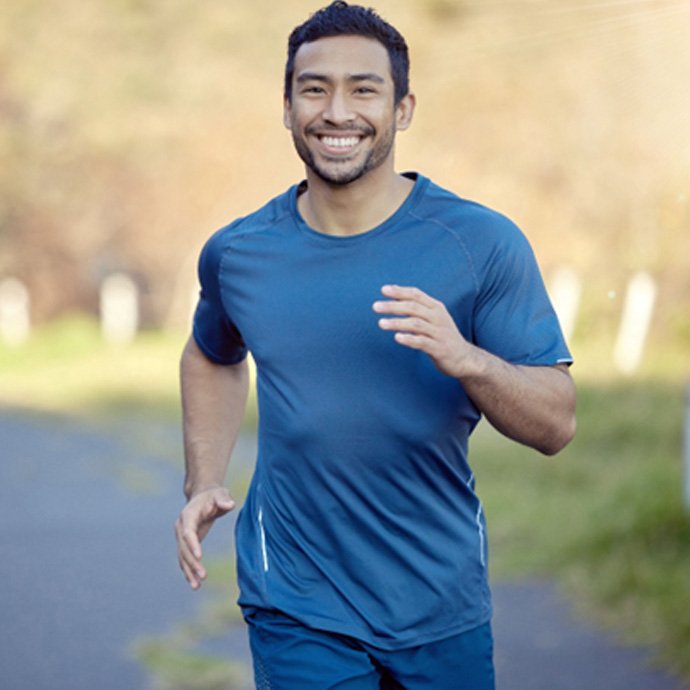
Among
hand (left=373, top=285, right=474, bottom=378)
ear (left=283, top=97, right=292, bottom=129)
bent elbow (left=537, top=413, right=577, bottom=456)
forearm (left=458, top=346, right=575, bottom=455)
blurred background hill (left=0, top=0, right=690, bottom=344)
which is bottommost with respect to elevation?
bent elbow (left=537, top=413, right=577, bottom=456)

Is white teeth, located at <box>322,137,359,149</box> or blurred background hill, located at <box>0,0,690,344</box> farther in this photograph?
blurred background hill, located at <box>0,0,690,344</box>

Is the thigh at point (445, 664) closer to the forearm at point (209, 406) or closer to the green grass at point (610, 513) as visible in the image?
the forearm at point (209, 406)

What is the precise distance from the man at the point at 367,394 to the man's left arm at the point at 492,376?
0.07 feet

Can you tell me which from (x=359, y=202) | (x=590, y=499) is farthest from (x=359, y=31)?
(x=590, y=499)

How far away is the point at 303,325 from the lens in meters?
3.09

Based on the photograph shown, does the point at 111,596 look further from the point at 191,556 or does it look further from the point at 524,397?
the point at 524,397

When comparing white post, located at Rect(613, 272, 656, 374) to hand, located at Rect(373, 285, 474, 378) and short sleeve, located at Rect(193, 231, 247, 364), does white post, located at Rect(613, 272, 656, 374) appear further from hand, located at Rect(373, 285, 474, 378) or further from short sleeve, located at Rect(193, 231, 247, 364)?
hand, located at Rect(373, 285, 474, 378)

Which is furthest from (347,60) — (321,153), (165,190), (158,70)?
(165,190)

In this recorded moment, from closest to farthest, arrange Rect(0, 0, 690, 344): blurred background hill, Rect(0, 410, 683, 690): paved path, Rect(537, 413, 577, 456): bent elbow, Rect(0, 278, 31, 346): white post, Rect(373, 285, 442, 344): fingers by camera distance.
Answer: Rect(373, 285, 442, 344): fingers → Rect(537, 413, 577, 456): bent elbow → Rect(0, 410, 683, 690): paved path → Rect(0, 0, 690, 344): blurred background hill → Rect(0, 278, 31, 346): white post

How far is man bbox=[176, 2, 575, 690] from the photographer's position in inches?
119

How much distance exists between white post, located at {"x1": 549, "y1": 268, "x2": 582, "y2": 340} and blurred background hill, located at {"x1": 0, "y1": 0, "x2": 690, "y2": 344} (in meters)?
0.12

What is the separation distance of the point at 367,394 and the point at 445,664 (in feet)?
1.88

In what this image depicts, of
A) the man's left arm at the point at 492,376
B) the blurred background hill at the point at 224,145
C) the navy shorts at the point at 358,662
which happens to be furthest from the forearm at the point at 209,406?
the blurred background hill at the point at 224,145

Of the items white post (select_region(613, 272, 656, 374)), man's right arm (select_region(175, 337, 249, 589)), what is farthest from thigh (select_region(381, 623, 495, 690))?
white post (select_region(613, 272, 656, 374))
